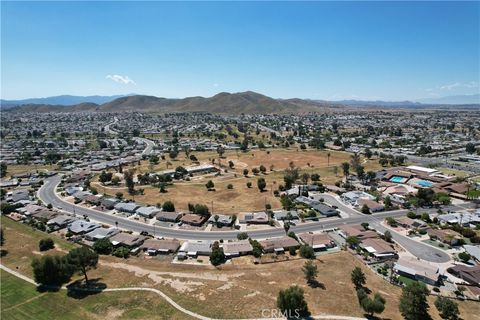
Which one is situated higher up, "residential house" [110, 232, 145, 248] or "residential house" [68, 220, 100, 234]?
"residential house" [68, 220, 100, 234]

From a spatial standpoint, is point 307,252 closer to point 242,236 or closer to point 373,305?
point 242,236

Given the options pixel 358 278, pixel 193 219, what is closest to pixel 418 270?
pixel 358 278

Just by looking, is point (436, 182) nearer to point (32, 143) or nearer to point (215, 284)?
point (215, 284)

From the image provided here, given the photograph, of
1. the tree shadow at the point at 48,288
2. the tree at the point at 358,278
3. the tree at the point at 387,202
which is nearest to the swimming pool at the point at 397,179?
the tree at the point at 387,202

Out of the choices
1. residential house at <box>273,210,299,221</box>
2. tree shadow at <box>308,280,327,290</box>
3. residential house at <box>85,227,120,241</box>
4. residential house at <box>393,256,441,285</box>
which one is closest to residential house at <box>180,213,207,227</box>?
residential house at <box>85,227,120,241</box>

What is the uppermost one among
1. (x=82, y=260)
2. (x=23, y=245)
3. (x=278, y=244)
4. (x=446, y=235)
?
(x=82, y=260)

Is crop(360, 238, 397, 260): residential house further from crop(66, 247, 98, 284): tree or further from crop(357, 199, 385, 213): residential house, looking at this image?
crop(66, 247, 98, 284): tree
